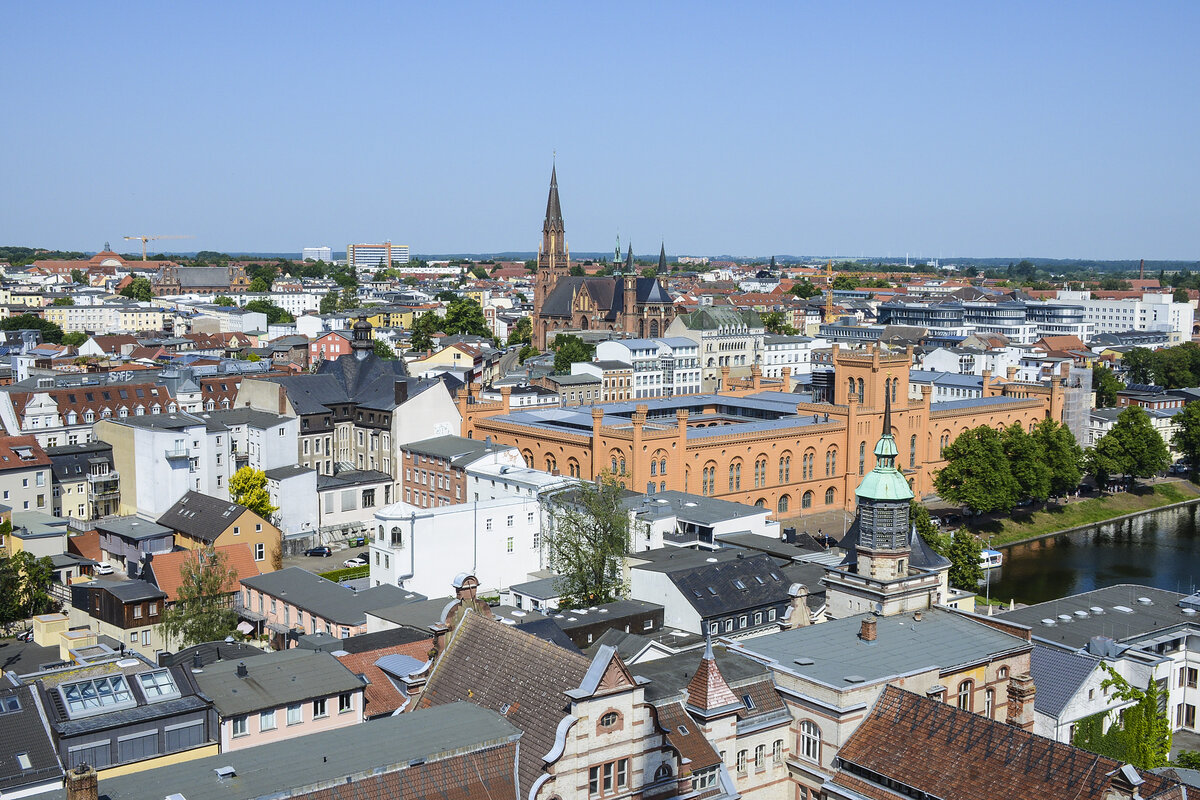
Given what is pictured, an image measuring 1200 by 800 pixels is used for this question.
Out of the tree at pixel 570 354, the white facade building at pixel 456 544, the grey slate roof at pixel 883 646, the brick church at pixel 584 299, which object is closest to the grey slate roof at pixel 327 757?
the grey slate roof at pixel 883 646

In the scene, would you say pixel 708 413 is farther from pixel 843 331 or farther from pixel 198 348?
pixel 843 331

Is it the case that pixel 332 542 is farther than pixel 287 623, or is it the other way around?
pixel 332 542

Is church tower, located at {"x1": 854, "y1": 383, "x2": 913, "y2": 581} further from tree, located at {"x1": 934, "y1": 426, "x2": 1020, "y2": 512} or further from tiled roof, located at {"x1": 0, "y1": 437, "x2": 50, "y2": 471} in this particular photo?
tiled roof, located at {"x1": 0, "y1": 437, "x2": 50, "y2": 471}

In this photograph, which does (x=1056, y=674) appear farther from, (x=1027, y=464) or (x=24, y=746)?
(x=1027, y=464)

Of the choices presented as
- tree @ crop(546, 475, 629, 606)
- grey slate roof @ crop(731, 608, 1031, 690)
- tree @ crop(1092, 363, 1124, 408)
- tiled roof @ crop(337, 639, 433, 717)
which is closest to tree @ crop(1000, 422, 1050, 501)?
tree @ crop(546, 475, 629, 606)

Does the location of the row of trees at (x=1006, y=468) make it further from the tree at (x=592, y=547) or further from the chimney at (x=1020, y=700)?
the chimney at (x=1020, y=700)

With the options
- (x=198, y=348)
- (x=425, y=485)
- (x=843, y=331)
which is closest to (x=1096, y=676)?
(x=425, y=485)

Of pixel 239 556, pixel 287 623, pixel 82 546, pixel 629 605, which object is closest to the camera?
pixel 629 605
